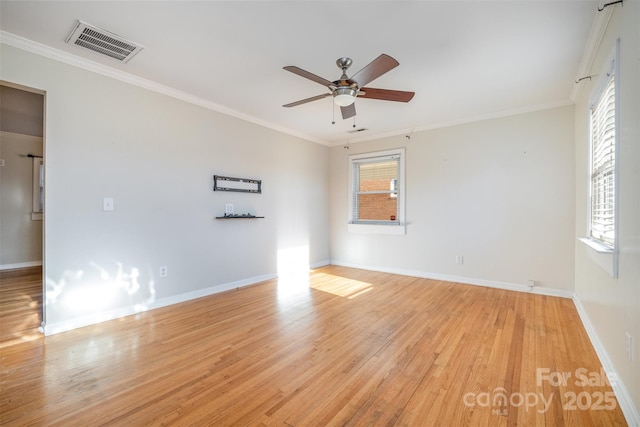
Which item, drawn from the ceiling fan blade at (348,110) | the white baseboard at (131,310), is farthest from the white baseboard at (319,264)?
the ceiling fan blade at (348,110)

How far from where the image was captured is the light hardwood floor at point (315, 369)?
1.59 metres

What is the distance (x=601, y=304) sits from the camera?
225 centimetres

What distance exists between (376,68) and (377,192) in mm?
3391

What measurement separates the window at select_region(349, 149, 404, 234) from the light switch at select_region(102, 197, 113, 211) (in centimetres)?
394

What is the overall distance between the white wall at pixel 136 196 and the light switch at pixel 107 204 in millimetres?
45

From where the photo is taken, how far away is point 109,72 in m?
2.93

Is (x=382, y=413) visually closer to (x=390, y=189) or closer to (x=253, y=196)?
(x=253, y=196)

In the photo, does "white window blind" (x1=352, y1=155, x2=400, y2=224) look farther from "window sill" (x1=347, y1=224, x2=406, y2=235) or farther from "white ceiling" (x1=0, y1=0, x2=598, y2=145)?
"white ceiling" (x1=0, y1=0, x2=598, y2=145)

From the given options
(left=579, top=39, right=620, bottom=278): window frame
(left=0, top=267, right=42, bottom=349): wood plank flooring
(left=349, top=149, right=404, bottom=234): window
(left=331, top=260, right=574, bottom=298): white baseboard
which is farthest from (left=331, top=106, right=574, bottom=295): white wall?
(left=0, top=267, right=42, bottom=349): wood plank flooring

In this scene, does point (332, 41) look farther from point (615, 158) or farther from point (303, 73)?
point (615, 158)

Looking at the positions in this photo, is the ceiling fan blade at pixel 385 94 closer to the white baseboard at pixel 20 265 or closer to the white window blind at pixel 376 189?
the white window blind at pixel 376 189

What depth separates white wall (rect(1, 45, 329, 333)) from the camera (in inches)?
104

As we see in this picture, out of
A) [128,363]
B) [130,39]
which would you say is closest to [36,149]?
[130,39]

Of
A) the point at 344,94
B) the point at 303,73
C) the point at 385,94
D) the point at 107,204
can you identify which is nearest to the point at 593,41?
the point at 385,94
